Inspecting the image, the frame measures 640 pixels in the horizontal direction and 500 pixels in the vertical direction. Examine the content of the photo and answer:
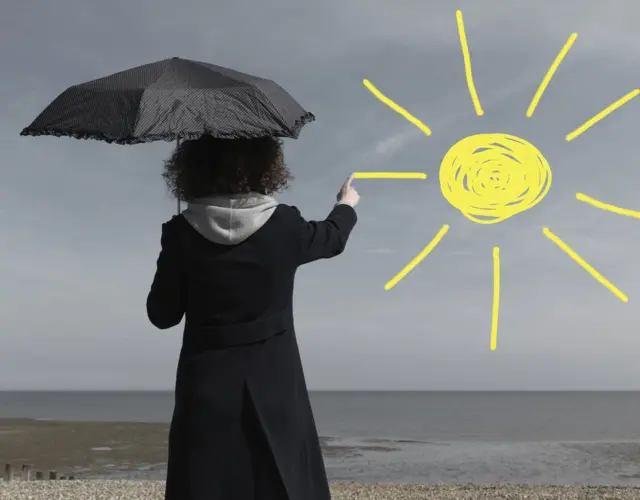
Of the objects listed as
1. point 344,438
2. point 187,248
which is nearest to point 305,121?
point 187,248

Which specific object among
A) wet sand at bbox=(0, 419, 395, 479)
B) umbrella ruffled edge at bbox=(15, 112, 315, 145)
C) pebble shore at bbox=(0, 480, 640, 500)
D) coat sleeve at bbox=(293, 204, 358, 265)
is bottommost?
wet sand at bbox=(0, 419, 395, 479)

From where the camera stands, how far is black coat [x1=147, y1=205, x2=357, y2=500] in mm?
2287

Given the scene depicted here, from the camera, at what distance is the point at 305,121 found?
2.52m

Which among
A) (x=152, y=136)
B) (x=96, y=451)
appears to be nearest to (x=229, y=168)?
(x=152, y=136)

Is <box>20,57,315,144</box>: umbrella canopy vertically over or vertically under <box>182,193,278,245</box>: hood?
over

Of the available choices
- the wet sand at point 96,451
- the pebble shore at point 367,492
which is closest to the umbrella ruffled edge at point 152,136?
the pebble shore at point 367,492

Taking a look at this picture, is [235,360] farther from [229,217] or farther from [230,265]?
[229,217]

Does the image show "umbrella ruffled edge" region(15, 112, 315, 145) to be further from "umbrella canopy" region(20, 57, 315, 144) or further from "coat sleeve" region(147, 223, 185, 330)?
"coat sleeve" region(147, 223, 185, 330)

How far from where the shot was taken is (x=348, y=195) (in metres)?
2.61

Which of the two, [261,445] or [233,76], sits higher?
[233,76]

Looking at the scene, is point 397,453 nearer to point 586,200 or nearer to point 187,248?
point 586,200

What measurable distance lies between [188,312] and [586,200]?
92.4 inches

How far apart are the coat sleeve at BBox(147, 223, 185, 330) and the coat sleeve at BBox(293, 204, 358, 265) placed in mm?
397

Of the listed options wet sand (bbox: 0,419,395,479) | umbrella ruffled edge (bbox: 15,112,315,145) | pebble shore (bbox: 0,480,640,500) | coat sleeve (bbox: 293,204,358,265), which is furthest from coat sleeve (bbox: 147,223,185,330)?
wet sand (bbox: 0,419,395,479)
